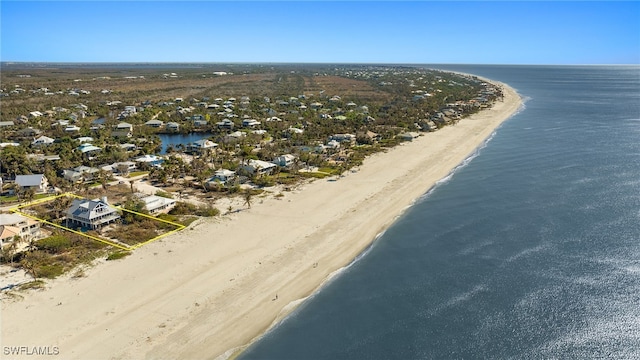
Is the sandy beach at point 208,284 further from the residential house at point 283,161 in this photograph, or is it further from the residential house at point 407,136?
the residential house at point 407,136

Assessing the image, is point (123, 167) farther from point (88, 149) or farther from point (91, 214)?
point (91, 214)

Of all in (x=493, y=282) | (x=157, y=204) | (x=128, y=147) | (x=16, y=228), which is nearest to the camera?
(x=493, y=282)

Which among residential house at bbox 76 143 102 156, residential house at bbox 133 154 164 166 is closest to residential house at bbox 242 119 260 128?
residential house at bbox 133 154 164 166

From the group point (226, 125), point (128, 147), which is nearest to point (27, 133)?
point (128, 147)

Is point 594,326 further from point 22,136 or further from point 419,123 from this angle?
point 22,136

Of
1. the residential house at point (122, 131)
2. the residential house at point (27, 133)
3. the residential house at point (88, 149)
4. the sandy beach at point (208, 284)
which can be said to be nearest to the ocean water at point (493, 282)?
the sandy beach at point (208, 284)

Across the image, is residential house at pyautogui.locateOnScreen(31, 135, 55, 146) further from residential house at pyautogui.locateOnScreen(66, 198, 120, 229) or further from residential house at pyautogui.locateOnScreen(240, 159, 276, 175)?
residential house at pyautogui.locateOnScreen(66, 198, 120, 229)
